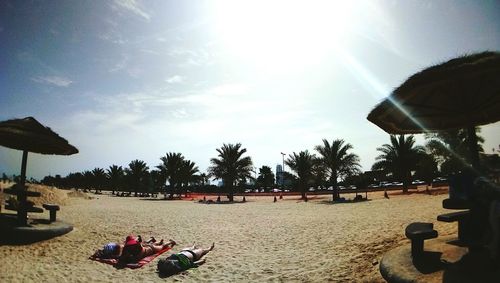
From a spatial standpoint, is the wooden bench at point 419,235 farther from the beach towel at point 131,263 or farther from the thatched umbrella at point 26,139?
the thatched umbrella at point 26,139

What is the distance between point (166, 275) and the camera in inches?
238

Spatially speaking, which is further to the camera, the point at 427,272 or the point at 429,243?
the point at 429,243

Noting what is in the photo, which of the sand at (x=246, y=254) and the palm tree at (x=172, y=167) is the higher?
the palm tree at (x=172, y=167)

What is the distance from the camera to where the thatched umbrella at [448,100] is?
4414 millimetres

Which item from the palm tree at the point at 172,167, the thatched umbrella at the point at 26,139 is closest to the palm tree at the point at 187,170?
the palm tree at the point at 172,167

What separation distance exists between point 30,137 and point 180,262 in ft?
22.5

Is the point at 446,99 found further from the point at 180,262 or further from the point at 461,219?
the point at 180,262

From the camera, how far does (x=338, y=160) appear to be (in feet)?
88.9

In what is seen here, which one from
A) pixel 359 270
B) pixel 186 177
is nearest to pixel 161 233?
pixel 359 270

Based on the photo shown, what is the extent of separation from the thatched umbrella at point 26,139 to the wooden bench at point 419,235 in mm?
10036

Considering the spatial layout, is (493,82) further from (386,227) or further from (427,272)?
(386,227)

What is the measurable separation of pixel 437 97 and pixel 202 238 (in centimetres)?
733

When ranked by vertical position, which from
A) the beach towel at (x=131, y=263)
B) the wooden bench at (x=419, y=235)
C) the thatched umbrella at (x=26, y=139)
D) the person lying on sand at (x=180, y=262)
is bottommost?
the beach towel at (x=131, y=263)

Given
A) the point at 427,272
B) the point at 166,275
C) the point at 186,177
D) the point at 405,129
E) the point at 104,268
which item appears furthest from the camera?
the point at 186,177
